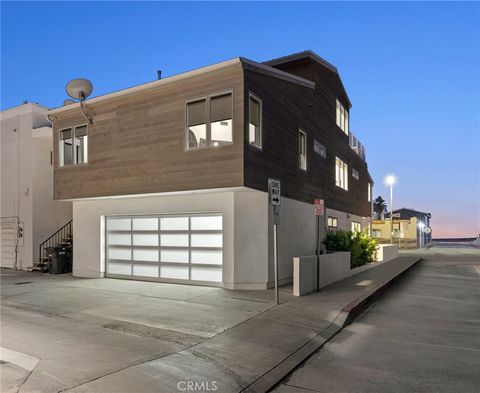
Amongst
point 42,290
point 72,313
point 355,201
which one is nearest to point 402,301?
point 72,313

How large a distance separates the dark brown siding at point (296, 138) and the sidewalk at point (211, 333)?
348cm

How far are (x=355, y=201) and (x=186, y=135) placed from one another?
1667 cm

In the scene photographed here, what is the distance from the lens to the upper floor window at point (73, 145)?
14460mm

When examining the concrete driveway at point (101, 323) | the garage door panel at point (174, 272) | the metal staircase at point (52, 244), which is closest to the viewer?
the concrete driveway at point (101, 323)

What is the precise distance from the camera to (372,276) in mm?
15359

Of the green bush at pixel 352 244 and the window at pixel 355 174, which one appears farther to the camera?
the window at pixel 355 174

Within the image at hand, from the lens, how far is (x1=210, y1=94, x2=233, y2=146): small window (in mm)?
10898

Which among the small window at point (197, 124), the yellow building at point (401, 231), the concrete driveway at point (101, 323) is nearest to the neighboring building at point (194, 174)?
the small window at point (197, 124)

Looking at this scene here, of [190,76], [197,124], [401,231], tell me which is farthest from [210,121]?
[401,231]

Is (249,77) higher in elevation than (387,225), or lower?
higher

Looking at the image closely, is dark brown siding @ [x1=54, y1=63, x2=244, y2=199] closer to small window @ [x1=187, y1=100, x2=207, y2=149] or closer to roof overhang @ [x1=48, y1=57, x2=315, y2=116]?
roof overhang @ [x1=48, y1=57, x2=315, y2=116]

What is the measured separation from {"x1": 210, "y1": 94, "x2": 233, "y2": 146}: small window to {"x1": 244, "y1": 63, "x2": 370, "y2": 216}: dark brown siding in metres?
0.58

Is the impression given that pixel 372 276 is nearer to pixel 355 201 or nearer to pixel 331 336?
pixel 331 336

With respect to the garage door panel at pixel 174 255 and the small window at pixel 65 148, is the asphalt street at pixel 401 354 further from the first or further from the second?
the small window at pixel 65 148
